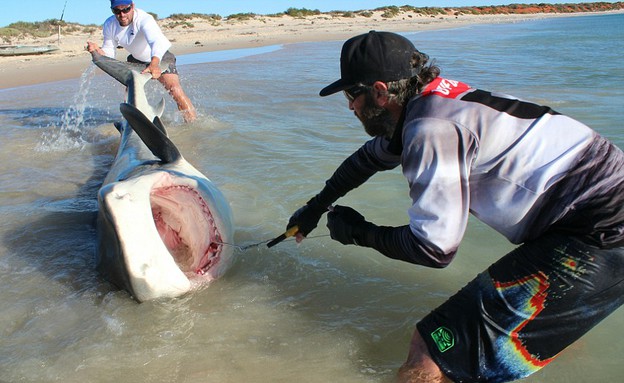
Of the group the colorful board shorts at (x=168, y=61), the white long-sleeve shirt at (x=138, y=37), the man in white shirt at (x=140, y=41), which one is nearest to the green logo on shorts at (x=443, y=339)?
the man in white shirt at (x=140, y=41)

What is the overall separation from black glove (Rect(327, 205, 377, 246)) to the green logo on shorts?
19.2 inches

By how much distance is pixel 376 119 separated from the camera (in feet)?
7.64

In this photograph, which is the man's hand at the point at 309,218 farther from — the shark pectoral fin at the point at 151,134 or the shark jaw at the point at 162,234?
the shark pectoral fin at the point at 151,134

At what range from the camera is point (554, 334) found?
7.25 ft

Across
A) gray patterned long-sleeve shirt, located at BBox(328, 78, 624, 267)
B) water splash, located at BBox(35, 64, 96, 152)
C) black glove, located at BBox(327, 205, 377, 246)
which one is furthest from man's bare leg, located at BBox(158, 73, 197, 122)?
gray patterned long-sleeve shirt, located at BBox(328, 78, 624, 267)

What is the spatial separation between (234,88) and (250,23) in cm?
2676

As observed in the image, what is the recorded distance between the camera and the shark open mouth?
3209mm

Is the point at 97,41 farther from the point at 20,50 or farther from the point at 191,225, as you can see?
the point at 191,225

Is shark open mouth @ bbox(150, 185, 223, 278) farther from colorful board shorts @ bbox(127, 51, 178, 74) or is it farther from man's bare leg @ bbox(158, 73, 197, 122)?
man's bare leg @ bbox(158, 73, 197, 122)

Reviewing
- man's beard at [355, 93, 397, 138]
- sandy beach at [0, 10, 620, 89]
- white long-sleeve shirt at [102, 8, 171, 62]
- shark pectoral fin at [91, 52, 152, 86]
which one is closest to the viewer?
man's beard at [355, 93, 397, 138]

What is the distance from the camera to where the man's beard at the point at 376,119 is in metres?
2.28

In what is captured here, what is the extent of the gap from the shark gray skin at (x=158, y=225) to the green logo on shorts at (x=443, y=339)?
1.36 m

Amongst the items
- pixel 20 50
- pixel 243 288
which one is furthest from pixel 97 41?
pixel 243 288

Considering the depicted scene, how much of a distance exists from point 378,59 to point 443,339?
3.78 ft
